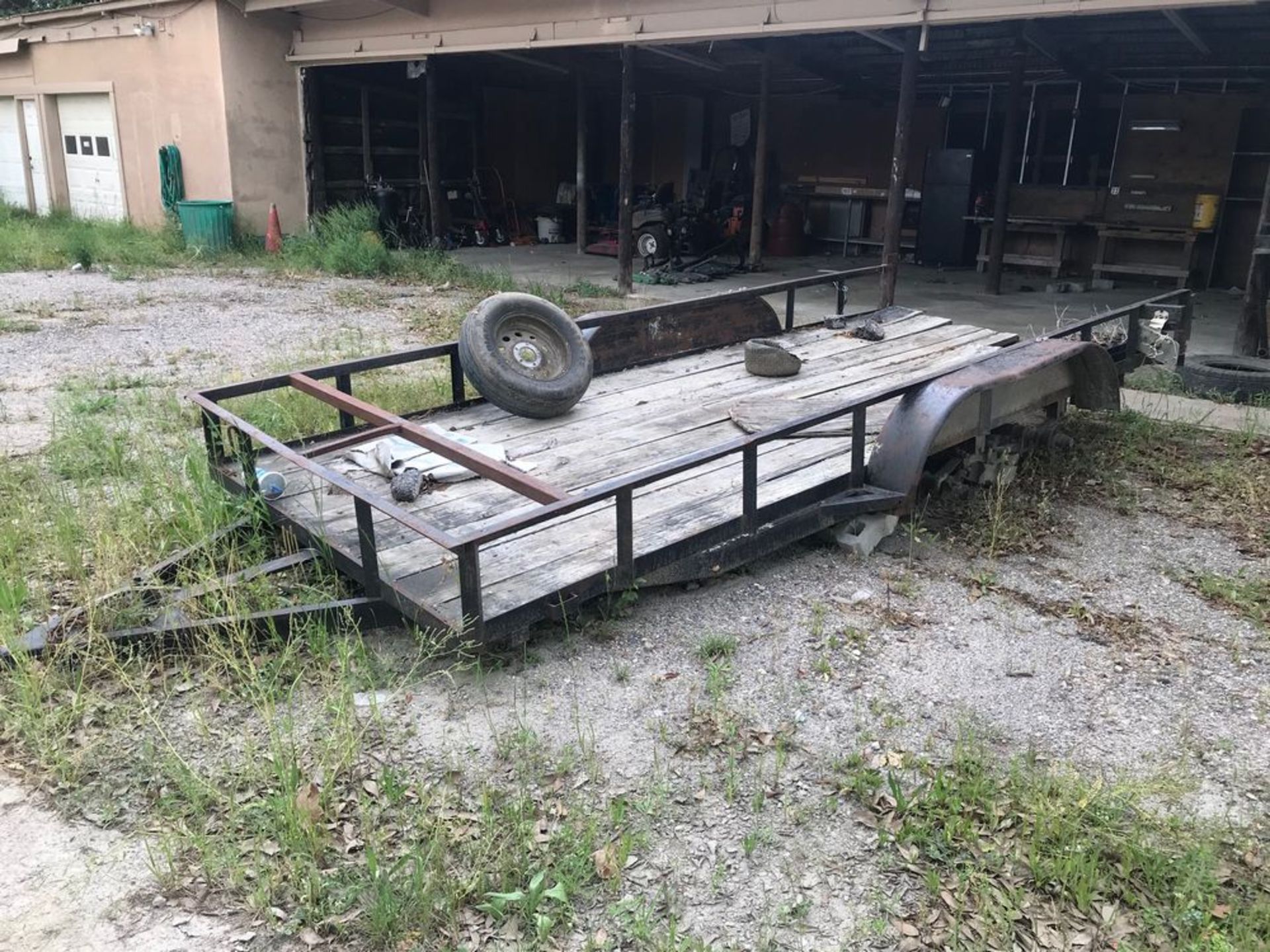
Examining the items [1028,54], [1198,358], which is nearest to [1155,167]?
[1028,54]

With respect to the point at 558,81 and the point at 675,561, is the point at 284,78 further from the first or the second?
the point at 675,561

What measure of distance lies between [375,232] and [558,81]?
602 cm

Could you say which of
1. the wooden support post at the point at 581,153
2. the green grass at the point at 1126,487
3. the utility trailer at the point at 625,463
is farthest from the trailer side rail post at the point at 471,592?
the wooden support post at the point at 581,153

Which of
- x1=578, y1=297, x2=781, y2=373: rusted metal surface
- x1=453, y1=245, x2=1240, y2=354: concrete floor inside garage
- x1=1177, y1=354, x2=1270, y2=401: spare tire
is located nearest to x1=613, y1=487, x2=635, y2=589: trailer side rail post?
x1=578, y1=297, x2=781, y2=373: rusted metal surface

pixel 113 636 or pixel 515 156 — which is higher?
pixel 515 156

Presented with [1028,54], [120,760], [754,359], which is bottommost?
[120,760]

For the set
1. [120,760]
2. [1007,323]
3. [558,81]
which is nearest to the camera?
[120,760]

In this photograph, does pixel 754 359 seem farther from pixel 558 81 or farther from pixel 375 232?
pixel 558 81

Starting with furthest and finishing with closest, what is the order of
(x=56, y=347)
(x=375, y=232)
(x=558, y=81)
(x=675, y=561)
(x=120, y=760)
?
(x=558, y=81)
(x=375, y=232)
(x=56, y=347)
(x=675, y=561)
(x=120, y=760)

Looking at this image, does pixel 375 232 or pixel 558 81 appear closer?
pixel 375 232

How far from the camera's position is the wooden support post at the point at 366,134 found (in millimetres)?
15031

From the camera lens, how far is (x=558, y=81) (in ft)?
57.8

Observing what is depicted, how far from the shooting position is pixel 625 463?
415 cm

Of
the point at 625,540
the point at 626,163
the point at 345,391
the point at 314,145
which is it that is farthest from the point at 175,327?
the point at 625,540
